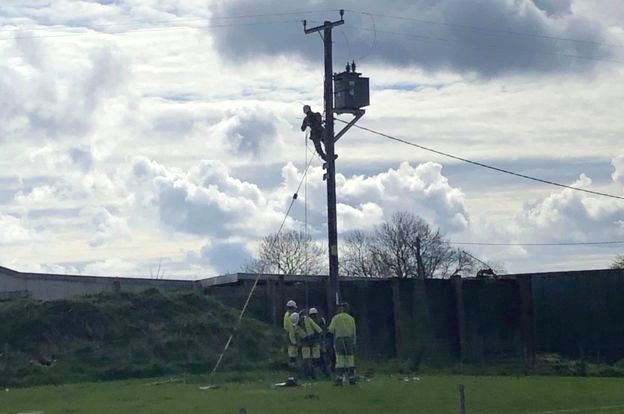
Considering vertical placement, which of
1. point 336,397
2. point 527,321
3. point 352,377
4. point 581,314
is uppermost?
point 581,314

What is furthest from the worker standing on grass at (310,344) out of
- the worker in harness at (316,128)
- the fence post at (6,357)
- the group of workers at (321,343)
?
the fence post at (6,357)

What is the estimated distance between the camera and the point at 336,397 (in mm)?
24062

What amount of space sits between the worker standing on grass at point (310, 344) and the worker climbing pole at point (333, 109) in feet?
5.45

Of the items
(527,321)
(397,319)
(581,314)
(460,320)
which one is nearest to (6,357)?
(397,319)

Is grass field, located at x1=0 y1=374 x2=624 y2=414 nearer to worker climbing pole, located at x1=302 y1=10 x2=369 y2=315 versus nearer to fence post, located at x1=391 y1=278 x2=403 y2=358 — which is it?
worker climbing pole, located at x1=302 y1=10 x2=369 y2=315

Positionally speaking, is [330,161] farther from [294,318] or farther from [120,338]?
[120,338]

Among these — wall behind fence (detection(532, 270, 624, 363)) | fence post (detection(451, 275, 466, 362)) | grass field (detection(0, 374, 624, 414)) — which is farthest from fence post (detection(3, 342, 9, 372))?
wall behind fence (detection(532, 270, 624, 363))

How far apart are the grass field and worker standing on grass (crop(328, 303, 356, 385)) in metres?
0.42

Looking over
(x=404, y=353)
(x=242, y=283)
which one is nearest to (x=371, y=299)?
(x=404, y=353)

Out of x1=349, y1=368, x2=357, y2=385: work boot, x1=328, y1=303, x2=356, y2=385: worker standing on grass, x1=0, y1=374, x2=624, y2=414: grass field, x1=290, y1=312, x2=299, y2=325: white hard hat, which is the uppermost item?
x1=290, y1=312, x2=299, y2=325: white hard hat

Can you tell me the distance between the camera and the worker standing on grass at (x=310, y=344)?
2894cm

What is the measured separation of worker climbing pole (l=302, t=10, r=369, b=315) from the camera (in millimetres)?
30656

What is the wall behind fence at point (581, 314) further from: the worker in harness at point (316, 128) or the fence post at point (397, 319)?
the worker in harness at point (316, 128)

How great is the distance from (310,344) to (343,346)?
2169 mm
